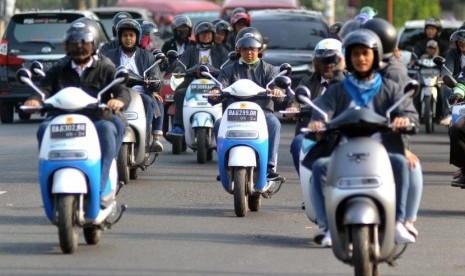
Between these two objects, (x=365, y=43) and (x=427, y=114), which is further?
(x=427, y=114)

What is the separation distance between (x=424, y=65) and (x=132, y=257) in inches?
581

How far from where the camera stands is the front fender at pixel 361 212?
9.34 meters

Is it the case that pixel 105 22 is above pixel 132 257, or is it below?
below

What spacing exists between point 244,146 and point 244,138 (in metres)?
0.08

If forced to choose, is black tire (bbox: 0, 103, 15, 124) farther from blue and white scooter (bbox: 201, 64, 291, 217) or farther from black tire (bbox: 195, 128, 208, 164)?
blue and white scooter (bbox: 201, 64, 291, 217)

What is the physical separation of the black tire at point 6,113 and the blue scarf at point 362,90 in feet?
57.9

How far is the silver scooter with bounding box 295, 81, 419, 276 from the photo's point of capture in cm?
936

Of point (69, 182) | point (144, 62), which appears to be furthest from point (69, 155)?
point (144, 62)

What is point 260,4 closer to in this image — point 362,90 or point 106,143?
point 106,143

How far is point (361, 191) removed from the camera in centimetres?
948

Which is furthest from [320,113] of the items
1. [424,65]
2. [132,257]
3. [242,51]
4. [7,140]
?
[424,65]

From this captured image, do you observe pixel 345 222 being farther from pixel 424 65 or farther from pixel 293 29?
pixel 293 29

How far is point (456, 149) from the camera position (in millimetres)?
15312

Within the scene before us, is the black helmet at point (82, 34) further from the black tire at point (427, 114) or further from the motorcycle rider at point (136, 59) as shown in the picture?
the black tire at point (427, 114)
